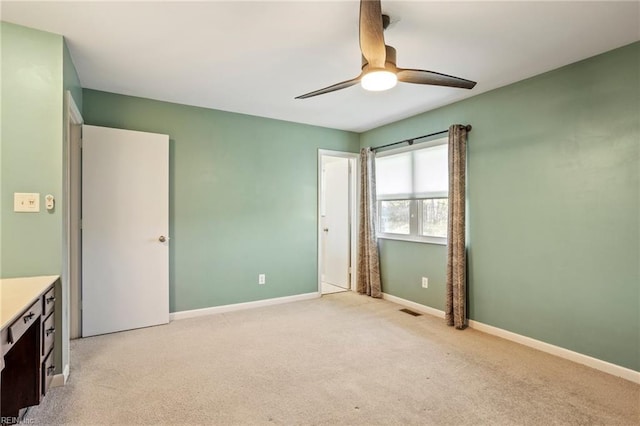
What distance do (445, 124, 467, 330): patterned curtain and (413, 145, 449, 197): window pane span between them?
27 cm

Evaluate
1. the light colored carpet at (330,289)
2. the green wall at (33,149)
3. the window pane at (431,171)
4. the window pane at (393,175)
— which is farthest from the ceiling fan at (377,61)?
the light colored carpet at (330,289)

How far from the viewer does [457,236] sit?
348 centimetres

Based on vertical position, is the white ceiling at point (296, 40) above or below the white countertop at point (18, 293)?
above

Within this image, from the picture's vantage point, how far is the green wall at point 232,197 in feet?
12.2

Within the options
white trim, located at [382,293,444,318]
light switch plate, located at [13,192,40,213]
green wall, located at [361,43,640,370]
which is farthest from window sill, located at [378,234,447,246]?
light switch plate, located at [13,192,40,213]

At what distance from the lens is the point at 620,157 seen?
2457 millimetres

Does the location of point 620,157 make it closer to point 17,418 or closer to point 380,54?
point 380,54

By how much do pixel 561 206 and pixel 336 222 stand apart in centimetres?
322

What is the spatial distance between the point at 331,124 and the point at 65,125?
3050 mm

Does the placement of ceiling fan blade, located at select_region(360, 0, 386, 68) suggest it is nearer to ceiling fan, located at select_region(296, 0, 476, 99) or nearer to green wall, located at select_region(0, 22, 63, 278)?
ceiling fan, located at select_region(296, 0, 476, 99)

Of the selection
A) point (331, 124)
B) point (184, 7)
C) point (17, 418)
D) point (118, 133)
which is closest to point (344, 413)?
point (17, 418)

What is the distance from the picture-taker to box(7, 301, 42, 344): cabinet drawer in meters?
1.56

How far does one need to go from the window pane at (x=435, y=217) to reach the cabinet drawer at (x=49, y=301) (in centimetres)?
358

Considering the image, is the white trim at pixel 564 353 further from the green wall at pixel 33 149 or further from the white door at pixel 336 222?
the green wall at pixel 33 149
